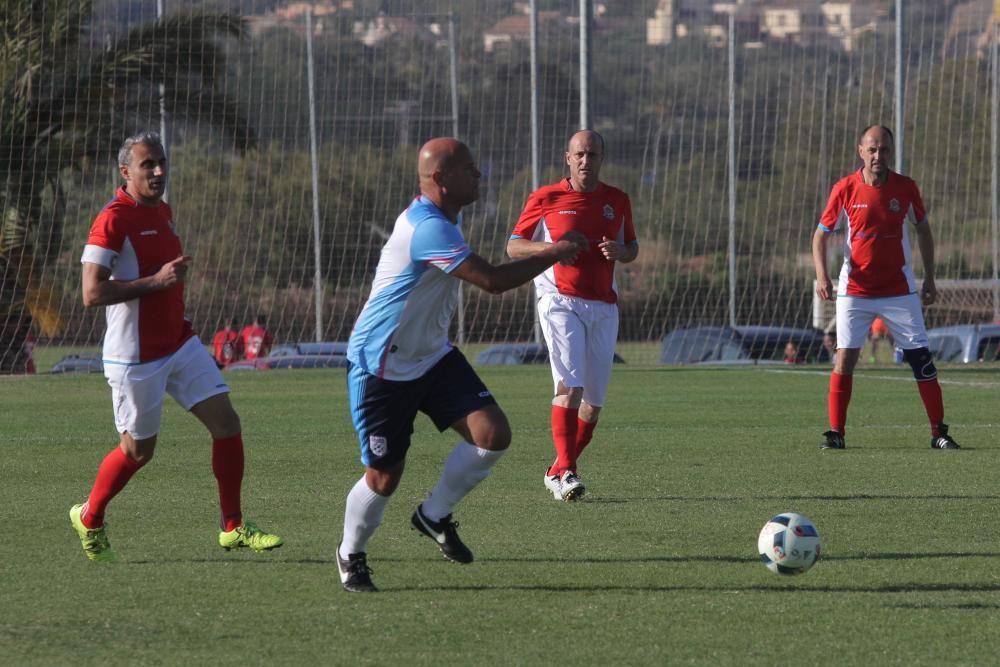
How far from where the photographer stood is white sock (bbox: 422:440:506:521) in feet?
20.9

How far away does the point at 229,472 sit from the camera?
23.7 ft

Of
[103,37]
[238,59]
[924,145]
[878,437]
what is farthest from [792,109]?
[878,437]

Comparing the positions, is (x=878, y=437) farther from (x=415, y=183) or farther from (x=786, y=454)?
(x=415, y=183)

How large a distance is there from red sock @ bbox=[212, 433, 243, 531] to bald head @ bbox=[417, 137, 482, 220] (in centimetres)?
185

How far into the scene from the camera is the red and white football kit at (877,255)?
37.3 feet

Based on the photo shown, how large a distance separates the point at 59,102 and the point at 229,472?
58.1 ft

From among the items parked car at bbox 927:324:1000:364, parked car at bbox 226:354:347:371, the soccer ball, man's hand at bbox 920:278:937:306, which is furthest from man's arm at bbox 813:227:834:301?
parked car at bbox 226:354:347:371

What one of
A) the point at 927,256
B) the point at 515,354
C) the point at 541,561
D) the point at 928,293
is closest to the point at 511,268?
the point at 541,561

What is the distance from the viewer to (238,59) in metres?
26.8

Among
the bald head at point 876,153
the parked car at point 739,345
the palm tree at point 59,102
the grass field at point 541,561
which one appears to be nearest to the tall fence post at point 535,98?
the parked car at point 739,345

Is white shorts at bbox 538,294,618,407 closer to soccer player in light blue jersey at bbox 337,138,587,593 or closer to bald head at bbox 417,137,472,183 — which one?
soccer player in light blue jersey at bbox 337,138,587,593

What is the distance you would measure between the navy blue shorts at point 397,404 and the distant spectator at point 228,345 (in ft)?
58.7

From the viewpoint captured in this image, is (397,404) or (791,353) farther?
(791,353)

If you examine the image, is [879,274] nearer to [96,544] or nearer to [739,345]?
[96,544]
